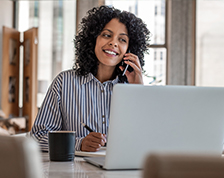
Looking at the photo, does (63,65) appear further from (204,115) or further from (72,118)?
(204,115)

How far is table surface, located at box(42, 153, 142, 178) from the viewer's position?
33.0 inches

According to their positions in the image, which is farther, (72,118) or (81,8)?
(81,8)

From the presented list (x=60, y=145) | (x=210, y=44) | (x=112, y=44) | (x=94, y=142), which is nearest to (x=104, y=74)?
(x=112, y=44)

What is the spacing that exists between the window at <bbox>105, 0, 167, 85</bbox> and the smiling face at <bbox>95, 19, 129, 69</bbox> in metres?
3.72

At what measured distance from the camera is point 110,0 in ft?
19.2

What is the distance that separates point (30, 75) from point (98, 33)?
355 cm

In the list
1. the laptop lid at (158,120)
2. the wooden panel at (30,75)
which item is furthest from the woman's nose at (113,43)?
the wooden panel at (30,75)

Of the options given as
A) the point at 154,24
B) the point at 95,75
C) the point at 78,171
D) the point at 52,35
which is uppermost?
the point at 154,24

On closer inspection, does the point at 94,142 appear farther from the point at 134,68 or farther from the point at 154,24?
the point at 154,24

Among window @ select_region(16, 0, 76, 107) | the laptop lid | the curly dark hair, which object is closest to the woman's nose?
the curly dark hair

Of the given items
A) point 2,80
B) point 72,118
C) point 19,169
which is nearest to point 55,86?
point 72,118

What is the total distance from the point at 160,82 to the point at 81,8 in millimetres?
1822

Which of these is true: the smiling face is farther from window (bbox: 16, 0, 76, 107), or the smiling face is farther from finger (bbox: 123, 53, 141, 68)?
window (bbox: 16, 0, 76, 107)

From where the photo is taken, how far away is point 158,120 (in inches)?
36.2
